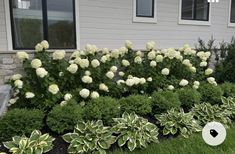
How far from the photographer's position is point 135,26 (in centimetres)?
577

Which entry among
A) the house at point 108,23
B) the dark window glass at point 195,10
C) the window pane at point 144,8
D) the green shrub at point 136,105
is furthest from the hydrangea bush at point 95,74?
the dark window glass at point 195,10

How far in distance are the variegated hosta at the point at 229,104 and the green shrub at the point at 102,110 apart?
1.90 metres

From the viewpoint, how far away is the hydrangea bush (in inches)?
134

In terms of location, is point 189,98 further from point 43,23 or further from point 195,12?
point 195,12

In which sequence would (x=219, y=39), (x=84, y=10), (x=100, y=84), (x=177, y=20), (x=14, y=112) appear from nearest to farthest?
(x=14, y=112) < (x=100, y=84) < (x=84, y=10) < (x=177, y=20) < (x=219, y=39)

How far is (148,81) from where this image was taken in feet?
13.9

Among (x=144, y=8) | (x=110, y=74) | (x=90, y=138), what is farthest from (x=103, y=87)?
(x=144, y=8)

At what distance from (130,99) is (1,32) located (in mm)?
2749

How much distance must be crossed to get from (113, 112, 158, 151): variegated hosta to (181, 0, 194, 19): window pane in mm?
4480

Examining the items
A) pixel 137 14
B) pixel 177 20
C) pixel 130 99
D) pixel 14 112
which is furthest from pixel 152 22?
pixel 14 112

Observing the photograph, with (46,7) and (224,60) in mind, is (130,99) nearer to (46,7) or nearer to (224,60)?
(46,7)

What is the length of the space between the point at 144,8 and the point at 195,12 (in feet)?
6.07

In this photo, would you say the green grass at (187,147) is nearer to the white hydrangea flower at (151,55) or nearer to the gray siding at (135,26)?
the white hydrangea flower at (151,55)

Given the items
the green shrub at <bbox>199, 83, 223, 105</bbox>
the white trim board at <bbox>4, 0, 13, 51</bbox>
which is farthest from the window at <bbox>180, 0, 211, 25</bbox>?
the white trim board at <bbox>4, 0, 13, 51</bbox>
